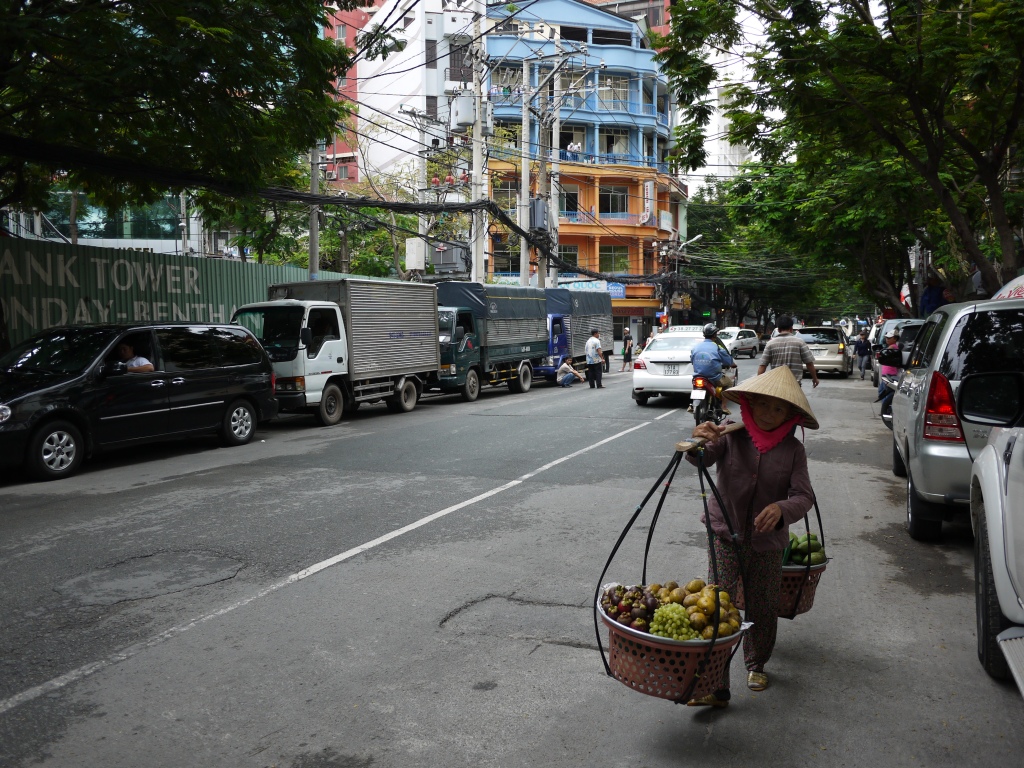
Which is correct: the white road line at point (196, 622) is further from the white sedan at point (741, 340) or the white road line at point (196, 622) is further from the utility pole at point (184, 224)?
the white sedan at point (741, 340)

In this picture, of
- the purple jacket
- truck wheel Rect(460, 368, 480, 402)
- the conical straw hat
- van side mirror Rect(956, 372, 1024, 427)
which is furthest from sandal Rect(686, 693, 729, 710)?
truck wheel Rect(460, 368, 480, 402)

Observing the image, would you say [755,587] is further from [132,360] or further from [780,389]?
[132,360]

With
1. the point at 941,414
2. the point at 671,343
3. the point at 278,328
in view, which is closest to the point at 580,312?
the point at 671,343

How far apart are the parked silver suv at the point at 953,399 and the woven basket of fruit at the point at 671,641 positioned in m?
3.47

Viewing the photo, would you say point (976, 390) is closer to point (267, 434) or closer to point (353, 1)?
point (353, 1)

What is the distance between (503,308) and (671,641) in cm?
1955

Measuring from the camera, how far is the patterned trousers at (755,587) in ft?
13.0

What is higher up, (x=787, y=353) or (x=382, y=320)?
(x=382, y=320)

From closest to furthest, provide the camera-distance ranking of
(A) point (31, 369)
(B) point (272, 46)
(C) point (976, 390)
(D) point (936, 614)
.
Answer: (C) point (976, 390) → (D) point (936, 614) → (A) point (31, 369) → (B) point (272, 46)

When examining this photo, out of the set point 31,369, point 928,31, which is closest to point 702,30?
point 928,31

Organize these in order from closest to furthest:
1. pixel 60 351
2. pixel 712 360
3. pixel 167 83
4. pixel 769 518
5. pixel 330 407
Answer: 1. pixel 769 518
2. pixel 167 83
3. pixel 60 351
4. pixel 712 360
5. pixel 330 407

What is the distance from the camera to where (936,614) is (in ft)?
17.2

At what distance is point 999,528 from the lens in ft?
12.4

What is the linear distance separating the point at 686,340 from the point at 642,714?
1494 cm
